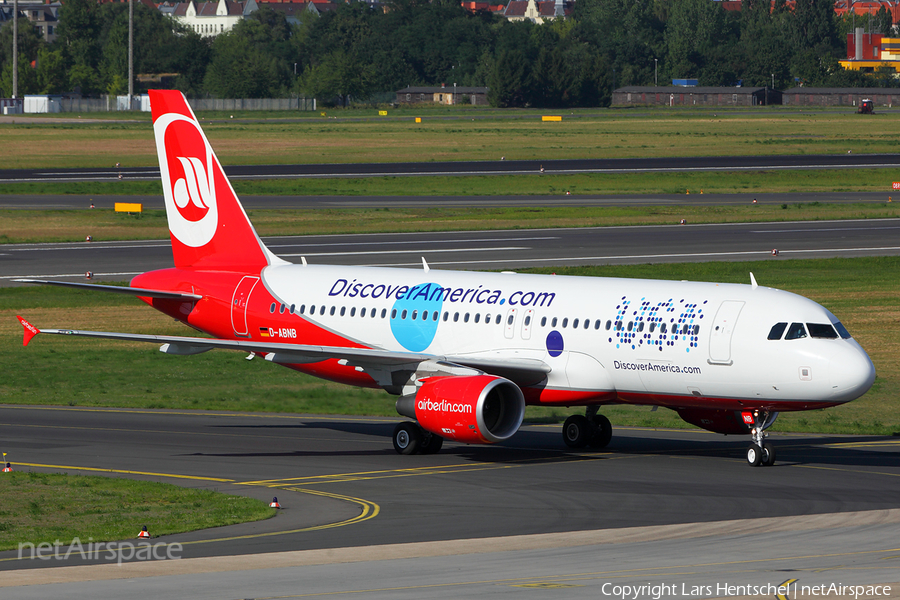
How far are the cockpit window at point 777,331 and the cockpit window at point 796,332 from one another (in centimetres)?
14

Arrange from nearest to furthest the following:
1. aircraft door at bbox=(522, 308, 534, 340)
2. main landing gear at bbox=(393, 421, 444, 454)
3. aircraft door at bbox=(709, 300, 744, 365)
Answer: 1. aircraft door at bbox=(709, 300, 744, 365)
2. aircraft door at bbox=(522, 308, 534, 340)
3. main landing gear at bbox=(393, 421, 444, 454)

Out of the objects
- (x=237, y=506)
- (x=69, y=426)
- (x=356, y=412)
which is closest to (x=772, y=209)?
(x=356, y=412)

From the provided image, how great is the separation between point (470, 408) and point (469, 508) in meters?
4.85

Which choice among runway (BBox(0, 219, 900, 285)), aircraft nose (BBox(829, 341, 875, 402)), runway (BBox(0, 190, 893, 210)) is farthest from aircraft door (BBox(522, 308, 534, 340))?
runway (BBox(0, 190, 893, 210))

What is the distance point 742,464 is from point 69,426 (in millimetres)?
19554

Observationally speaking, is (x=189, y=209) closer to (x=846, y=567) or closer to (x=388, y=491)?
(x=388, y=491)

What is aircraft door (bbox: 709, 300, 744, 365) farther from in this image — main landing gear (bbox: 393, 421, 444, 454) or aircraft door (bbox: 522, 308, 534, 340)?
main landing gear (bbox: 393, 421, 444, 454)

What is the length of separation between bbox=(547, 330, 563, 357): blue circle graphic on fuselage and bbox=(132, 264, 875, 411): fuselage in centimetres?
3

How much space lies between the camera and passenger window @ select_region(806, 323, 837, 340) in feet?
102

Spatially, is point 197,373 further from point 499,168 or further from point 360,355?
point 499,168

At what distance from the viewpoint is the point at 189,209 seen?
138ft

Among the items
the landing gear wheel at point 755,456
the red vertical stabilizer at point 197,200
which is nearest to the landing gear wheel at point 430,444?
the landing gear wheel at point 755,456

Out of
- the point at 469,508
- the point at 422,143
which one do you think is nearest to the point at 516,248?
the point at 469,508

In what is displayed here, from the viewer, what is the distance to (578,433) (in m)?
36.1
